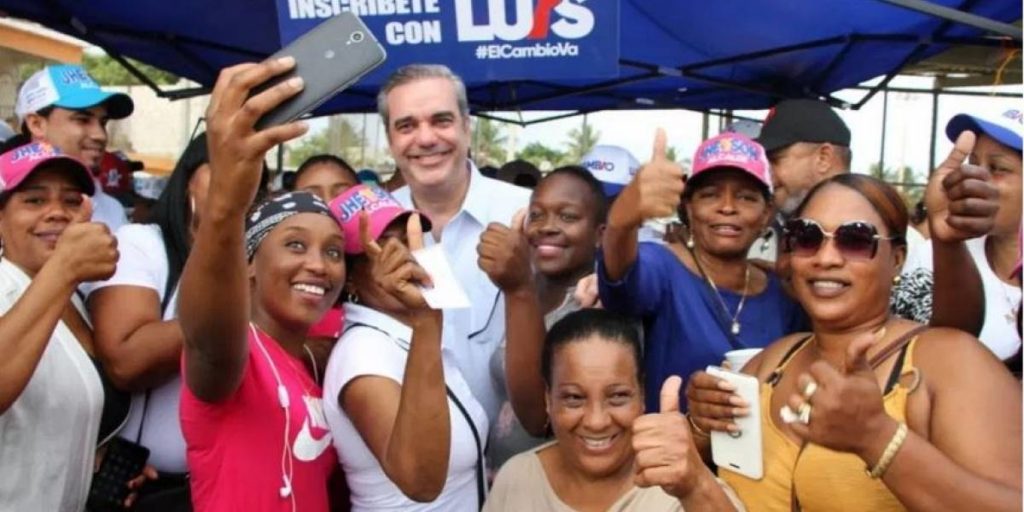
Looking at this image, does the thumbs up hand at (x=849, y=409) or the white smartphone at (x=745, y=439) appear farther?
the white smartphone at (x=745, y=439)

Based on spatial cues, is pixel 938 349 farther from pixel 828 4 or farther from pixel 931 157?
pixel 931 157

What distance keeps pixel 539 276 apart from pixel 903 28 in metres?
2.86

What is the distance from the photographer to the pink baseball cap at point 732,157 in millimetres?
2564

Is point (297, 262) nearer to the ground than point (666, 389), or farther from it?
farther from it

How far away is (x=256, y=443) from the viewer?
204 centimetres

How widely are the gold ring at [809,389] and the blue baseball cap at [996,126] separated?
3.42ft

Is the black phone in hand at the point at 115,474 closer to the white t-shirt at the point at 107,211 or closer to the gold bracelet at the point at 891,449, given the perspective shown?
the white t-shirt at the point at 107,211

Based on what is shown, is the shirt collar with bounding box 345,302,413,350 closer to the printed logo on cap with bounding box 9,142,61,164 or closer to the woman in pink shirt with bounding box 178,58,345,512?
the woman in pink shirt with bounding box 178,58,345,512

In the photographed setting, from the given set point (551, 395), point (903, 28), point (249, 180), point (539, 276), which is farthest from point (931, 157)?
point (249, 180)

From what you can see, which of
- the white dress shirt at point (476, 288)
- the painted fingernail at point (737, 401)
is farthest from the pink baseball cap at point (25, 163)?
the painted fingernail at point (737, 401)

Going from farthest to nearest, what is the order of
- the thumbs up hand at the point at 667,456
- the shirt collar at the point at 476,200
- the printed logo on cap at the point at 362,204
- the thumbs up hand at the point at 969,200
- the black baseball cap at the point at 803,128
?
the black baseball cap at the point at 803,128
the shirt collar at the point at 476,200
the printed logo on cap at the point at 362,204
the thumbs up hand at the point at 969,200
the thumbs up hand at the point at 667,456

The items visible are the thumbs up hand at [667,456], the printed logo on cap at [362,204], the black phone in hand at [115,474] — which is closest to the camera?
the thumbs up hand at [667,456]

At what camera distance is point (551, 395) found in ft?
7.84

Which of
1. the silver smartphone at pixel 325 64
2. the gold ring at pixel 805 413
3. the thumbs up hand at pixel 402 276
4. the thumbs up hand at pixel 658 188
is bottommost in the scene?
the gold ring at pixel 805 413
